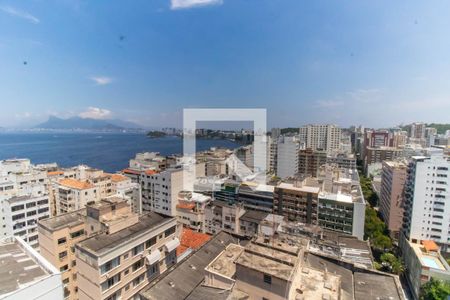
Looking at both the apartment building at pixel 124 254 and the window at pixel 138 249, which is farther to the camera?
the window at pixel 138 249

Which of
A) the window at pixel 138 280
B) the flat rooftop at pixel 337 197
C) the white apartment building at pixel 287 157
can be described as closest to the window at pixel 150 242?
the window at pixel 138 280

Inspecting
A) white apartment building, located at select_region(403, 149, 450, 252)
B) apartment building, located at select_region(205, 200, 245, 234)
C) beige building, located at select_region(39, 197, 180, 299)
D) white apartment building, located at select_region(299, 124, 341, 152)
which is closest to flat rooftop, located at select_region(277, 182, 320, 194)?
apartment building, located at select_region(205, 200, 245, 234)

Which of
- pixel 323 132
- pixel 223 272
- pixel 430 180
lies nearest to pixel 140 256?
pixel 223 272

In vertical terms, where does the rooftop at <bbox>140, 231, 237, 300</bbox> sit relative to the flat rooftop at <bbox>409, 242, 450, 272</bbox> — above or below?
above

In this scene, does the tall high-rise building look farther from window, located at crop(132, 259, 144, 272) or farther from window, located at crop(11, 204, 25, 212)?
window, located at crop(11, 204, 25, 212)

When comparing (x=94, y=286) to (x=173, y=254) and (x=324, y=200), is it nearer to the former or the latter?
(x=173, y=254)

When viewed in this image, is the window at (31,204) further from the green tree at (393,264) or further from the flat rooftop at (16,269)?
the green tree at (393,264)
